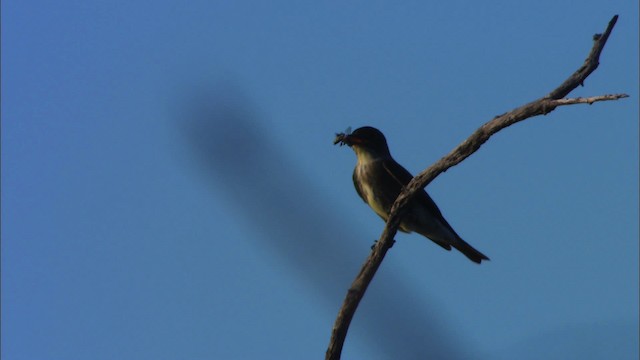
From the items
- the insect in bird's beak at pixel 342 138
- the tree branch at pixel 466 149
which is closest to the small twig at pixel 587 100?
the tree branch at pixel 466 149

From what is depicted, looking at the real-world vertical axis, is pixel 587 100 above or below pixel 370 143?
below

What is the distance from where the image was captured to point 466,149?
6.23 meters

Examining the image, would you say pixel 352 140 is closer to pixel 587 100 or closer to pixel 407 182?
pixel 407 182

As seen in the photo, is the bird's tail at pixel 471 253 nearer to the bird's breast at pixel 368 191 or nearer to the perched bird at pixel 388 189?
the perched bird at pixel 388 189

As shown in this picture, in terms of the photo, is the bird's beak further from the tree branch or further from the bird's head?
the tree branch

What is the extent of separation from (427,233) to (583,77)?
162 inches

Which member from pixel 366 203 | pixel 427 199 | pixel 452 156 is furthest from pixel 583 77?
pixel 366 203

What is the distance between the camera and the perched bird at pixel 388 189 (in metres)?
9.77

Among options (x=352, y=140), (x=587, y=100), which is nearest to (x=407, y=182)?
(x=352, y=140)

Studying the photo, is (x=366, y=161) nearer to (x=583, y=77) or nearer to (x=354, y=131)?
(x=354, y=131)

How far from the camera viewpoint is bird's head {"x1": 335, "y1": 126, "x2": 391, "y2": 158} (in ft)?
32.6

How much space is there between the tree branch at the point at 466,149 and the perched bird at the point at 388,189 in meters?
3.12

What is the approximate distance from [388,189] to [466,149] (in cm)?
→ 377

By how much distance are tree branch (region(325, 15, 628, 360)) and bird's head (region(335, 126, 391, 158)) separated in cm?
328
